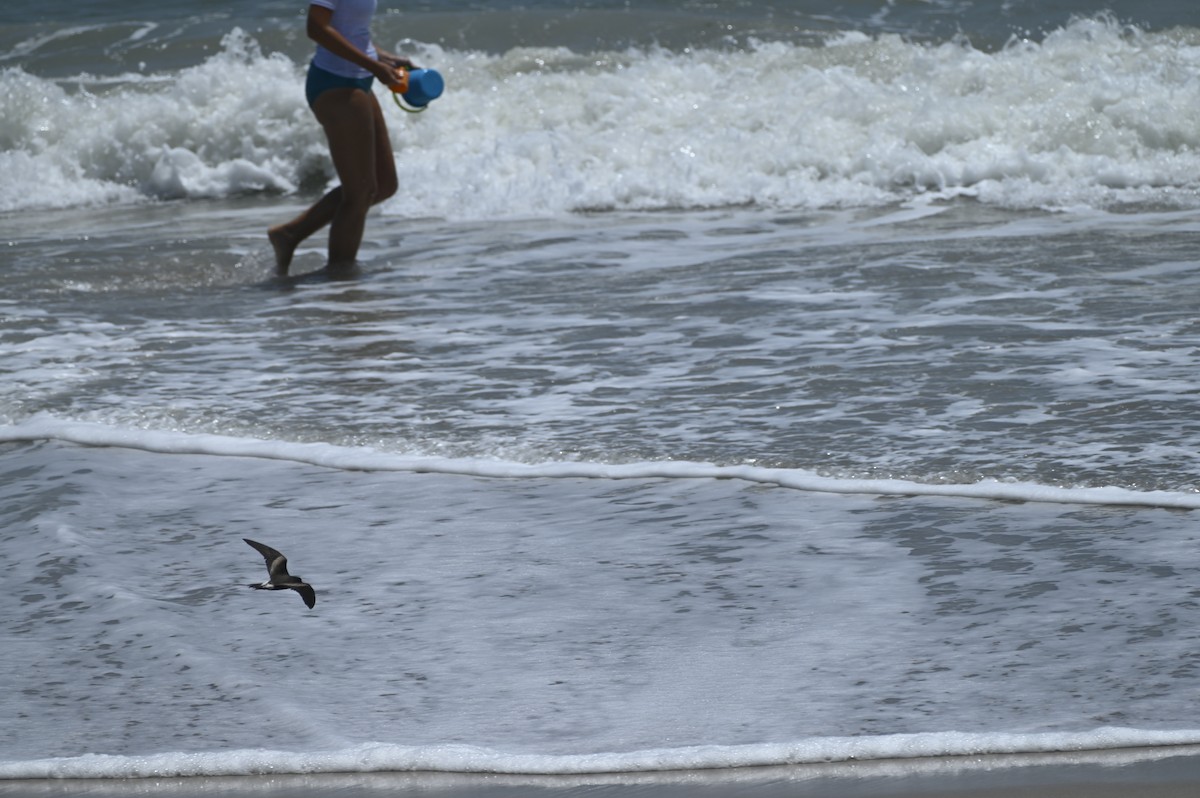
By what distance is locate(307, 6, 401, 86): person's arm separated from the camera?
20.3 ft

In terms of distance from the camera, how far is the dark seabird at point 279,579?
2.70m

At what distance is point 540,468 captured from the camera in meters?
4.02

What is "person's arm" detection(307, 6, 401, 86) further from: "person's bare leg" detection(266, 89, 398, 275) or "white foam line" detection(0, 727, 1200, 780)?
"white foam line" detection(0, 727, 1200, 780)

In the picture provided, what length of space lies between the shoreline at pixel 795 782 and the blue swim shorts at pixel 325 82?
439 cm

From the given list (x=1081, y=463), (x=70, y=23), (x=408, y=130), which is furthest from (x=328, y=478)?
(x=70, y=23)

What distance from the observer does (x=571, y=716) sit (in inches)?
104

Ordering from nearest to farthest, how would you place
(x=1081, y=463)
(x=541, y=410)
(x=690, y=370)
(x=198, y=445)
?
(x=1081, y=463) < (x=198, y=445) < (x=541, y=410) < (x=690, y=370)

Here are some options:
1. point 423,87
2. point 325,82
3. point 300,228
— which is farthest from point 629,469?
point 300,228

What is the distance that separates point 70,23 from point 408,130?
657cm

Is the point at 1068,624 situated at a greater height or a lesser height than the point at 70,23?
lesser

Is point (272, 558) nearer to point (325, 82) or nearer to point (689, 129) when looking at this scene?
point (325, 82)

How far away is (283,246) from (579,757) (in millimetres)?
4998

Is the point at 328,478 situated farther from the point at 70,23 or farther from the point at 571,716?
the point at 70,23

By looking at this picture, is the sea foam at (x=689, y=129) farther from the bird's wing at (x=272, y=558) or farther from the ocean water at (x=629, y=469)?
the bird's wing at (x=272, y=558)
